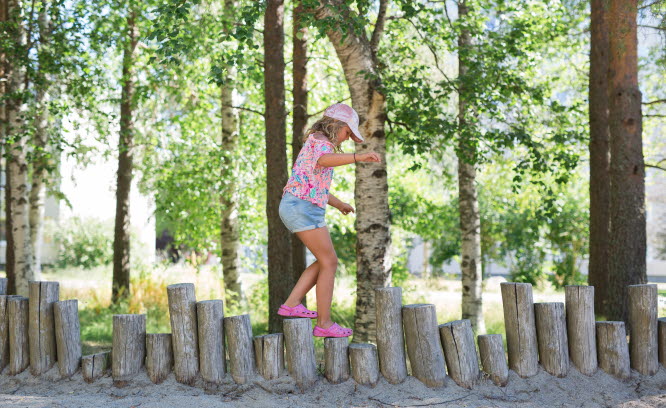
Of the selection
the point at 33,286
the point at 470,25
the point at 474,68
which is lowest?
the point at 33,286

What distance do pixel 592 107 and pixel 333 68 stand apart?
486 centimetres

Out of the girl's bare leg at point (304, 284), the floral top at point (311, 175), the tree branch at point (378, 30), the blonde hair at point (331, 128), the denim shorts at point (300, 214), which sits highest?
the tree branch at point (378, 30)

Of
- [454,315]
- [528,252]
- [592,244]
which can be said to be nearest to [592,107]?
[592,244]

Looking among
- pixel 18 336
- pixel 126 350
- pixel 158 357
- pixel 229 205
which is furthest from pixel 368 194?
pixel 229 205

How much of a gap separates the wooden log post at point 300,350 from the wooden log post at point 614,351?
231 cm

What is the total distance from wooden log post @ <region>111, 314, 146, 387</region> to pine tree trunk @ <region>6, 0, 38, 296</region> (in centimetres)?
534

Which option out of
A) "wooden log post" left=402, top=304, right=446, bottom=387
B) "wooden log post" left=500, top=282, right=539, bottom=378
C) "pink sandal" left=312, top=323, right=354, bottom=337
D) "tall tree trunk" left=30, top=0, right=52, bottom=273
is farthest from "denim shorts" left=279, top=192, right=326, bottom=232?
"tall tree trunk" left=30, top=0, right=52, bottom=273

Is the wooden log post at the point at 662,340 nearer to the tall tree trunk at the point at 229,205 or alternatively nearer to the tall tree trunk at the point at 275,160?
Answer: the tall tree trunk at the point at 275,160

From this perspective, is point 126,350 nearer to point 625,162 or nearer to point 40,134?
point 625,162

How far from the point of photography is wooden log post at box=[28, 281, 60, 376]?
213 inches

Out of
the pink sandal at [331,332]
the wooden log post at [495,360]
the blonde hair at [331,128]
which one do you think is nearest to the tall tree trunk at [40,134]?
the blonde hair at [331,128]

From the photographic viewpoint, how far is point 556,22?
11.6 meters

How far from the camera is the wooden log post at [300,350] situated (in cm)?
502

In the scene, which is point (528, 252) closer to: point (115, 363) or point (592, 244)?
point (592, 244)
